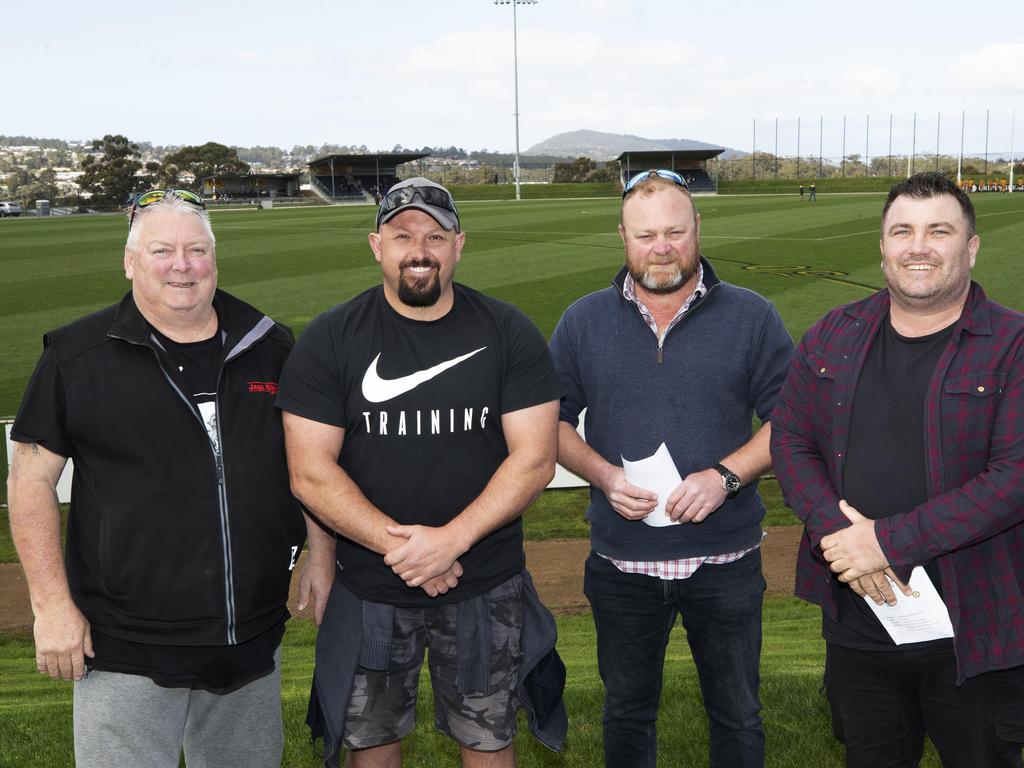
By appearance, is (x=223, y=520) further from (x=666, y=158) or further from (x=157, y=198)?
(x=666, y=158)

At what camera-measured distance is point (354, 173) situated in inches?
3376

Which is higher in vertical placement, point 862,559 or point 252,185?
point 252,185

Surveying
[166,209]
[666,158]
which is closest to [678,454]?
[166,209]

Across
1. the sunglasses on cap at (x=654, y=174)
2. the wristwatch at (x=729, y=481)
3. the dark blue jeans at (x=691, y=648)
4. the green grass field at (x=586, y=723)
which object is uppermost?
the sunglasses on cap at (x=654, y=174)

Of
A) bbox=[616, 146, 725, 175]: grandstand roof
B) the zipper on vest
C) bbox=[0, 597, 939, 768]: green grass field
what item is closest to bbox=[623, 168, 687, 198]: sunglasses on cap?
the zipper on vest

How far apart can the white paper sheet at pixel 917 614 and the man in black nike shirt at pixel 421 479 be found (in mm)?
1055

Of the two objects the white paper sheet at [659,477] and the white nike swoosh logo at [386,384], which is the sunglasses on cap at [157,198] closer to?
the white nike swoosh logo at [386,384]

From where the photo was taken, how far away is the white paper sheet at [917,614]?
2.77 meters

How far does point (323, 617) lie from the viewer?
10.7 feet

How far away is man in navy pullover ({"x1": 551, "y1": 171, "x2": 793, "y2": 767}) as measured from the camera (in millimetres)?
3402

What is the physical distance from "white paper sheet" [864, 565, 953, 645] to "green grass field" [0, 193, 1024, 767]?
4.47ft

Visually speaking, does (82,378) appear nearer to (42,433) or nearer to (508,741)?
(42,433)

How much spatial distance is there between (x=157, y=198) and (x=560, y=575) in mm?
4787

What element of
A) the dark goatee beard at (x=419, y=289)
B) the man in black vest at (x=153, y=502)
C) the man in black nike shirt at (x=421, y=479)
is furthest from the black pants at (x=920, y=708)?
the man in black vest at (x=153, y=502)
